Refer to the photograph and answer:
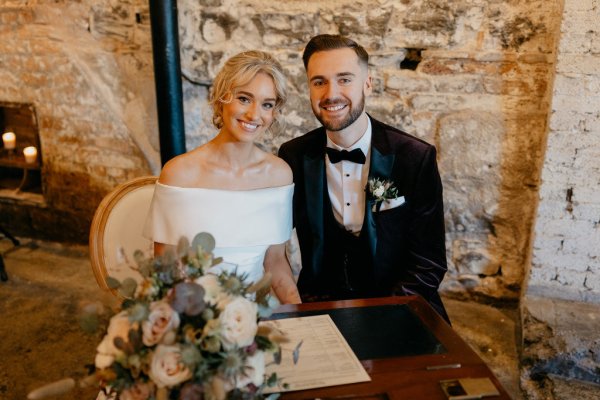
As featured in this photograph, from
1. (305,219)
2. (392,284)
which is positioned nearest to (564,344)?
(392,284)

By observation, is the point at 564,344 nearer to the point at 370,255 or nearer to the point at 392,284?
the point at 392,284

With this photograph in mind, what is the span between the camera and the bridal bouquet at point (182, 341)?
97cm

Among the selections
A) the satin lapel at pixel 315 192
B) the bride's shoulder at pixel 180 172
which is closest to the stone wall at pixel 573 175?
the satin lapel at pixel 315 192

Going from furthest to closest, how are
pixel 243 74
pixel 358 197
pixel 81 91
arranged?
1. pixel 81 91
2. pixel 358 197
3. pixel 243 74

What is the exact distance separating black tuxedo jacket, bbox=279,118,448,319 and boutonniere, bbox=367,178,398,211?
0.03m

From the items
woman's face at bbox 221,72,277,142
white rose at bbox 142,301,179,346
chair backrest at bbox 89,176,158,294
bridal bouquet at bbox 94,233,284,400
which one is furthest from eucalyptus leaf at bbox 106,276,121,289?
woman's face at bbox 221,72,277,142

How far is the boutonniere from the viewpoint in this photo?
2.15 m

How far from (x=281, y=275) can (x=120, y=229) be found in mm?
703

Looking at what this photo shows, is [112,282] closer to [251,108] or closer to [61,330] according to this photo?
[251,108]

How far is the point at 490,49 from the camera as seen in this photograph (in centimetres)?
291

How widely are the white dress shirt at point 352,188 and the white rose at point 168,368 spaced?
1.43 meters

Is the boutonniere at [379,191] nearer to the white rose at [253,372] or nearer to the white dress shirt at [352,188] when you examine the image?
A: the white dress shirt at [352,188]

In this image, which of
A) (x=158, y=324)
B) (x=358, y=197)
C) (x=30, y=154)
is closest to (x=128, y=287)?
(x=158, y=324)

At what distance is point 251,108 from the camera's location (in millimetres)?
2010
